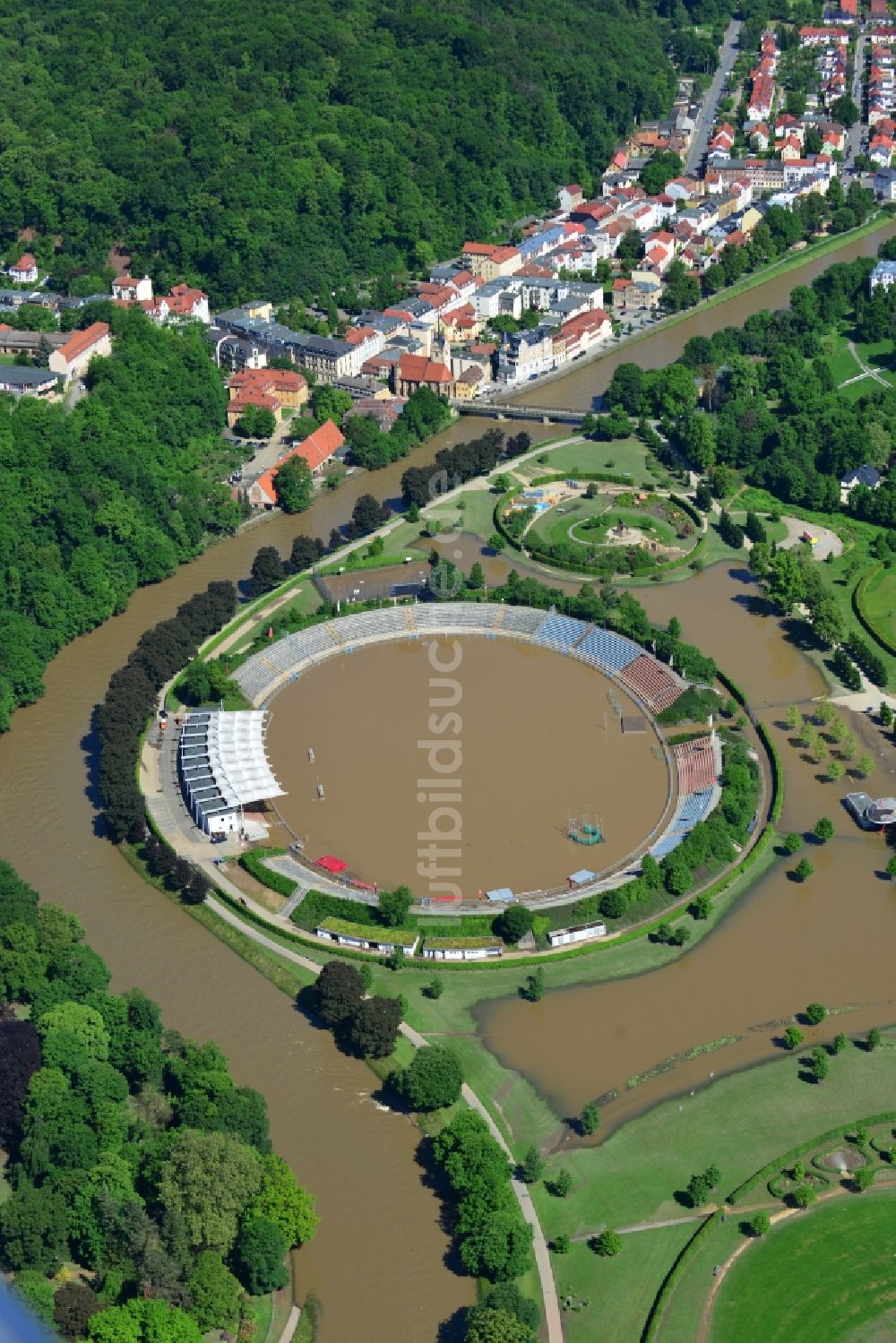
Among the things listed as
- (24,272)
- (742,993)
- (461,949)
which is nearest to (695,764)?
(742,993)

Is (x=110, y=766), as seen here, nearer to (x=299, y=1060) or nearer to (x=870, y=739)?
(x=299, y=1060)

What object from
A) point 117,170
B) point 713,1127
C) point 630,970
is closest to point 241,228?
point 117,170

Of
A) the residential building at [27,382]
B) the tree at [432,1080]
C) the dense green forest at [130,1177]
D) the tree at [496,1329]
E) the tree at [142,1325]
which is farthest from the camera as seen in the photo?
the residential building at [27,382]

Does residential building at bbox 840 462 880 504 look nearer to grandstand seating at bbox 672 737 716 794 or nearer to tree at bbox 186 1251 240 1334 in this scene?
grandstand seating at bbox 672 737 716 794

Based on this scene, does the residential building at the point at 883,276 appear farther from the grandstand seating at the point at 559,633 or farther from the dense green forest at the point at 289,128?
the grandstand seating at the point at 559,633

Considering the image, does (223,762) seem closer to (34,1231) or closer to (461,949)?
(461,949)

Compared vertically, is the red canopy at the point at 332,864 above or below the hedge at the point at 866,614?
below

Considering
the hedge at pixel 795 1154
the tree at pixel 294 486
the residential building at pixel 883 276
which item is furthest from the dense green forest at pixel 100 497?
the residential building at pixel 883 276

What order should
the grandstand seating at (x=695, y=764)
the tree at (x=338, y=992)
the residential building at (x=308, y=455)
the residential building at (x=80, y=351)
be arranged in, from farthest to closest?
1. the residential building at (x=80, y=351)
2. the residential building at (x=308, y=455)
3. the grandstand seating at (x=695, y=764)
4. the tree at (x=338, y=992)

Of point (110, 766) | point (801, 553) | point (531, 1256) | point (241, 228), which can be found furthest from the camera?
point (241, 228)
